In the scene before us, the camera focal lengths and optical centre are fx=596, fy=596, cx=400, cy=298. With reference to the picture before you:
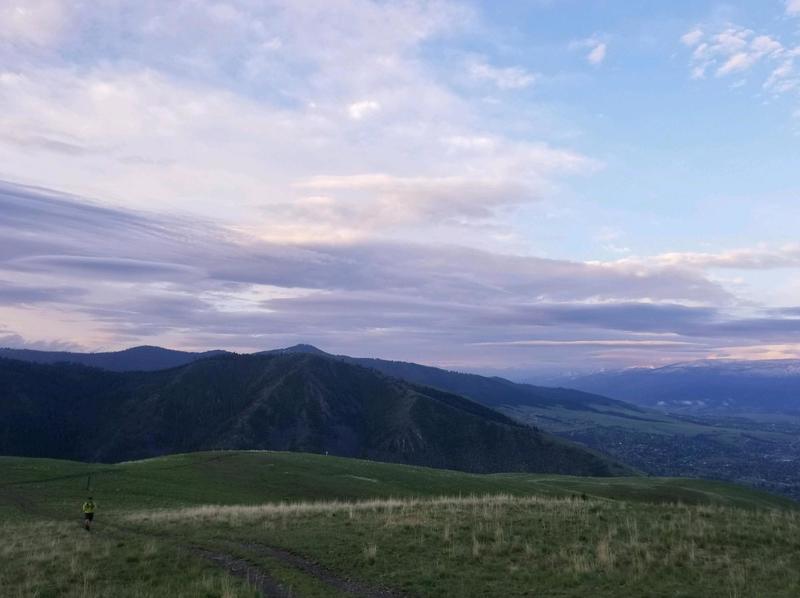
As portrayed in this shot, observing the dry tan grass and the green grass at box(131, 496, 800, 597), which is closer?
the green grass at box(131, 496, 800, 597)

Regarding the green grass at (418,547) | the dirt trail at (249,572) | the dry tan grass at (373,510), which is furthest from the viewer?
the dry tan grass at (373,510)

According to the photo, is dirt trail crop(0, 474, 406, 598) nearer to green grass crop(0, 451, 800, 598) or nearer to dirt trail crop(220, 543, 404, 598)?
dirt trail crop(220, 543, 404, 598)

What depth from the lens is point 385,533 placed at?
25625 millimetres

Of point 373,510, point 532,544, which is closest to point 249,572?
point 532,544

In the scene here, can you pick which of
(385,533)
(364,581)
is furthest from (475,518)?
(364,581)

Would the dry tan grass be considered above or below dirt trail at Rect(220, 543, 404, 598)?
below

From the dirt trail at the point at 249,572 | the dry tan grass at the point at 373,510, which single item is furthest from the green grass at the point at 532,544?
the dirt trail at the point at 249,572

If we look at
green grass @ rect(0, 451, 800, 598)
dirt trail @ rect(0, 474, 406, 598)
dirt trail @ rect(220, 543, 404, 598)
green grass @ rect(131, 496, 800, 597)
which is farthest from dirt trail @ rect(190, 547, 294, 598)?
green grass @ rect(131, 496, 800, 597)

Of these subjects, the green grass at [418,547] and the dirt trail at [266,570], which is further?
the green grass at [418,547]

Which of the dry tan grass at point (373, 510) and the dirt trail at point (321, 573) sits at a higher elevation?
the dirt trail at point (321, 573)

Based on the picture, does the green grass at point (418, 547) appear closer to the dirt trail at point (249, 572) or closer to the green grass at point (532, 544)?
the green grass at point (532, 544)

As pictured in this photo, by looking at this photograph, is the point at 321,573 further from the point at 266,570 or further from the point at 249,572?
the point at 249,572

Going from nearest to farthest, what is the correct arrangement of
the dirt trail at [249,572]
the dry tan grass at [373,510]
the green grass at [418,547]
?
the dirt trail at [249,572], the green grass at [418,547], the dry tan grass at [373,510]

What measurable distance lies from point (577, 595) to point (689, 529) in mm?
10856
